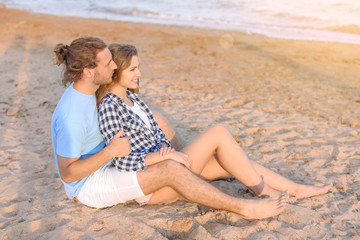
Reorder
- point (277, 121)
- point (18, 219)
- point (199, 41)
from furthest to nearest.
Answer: point (199, 41), point (277, 121), point (18, 219)

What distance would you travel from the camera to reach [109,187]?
271 cm

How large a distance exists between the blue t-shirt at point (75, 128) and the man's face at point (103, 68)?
16cm

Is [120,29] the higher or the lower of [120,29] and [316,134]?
the higher

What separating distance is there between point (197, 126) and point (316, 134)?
161 cm

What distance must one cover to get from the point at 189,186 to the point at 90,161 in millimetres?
769

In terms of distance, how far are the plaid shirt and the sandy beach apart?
0.46 meters

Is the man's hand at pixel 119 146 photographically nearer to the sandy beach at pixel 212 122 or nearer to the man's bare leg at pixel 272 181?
the sandy beach at pixel 212 122

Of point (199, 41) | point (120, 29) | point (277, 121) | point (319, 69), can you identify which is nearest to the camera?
point (277, 121)

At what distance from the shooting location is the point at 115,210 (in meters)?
2.90

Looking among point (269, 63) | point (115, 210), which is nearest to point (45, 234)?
point (115, 210)

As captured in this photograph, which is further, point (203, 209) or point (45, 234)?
point (203, 209)

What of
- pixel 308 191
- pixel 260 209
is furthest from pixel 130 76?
pixel 308 191

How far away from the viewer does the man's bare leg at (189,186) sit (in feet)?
8.79

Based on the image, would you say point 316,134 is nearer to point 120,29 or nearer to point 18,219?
point 18,219
